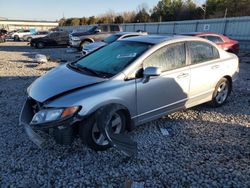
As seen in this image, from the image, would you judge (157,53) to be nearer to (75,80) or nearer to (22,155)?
(75,80)

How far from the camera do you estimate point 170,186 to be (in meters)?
2.84

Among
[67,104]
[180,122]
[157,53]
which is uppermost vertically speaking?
[157,53]

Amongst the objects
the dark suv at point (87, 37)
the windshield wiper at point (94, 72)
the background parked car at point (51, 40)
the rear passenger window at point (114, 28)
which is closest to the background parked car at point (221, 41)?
the dark suv at point (87, 37)

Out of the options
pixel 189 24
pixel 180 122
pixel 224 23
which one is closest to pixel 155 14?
pixel 189 24

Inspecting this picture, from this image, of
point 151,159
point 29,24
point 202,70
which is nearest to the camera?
point 151,159

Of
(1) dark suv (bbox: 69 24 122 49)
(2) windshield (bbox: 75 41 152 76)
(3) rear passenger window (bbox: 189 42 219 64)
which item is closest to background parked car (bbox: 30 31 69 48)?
(1) dark suv (bbox: 69 24 122 49)

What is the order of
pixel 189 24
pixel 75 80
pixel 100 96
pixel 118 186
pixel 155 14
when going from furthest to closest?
pixel 155 14 → pixel 189 24 → pixel 75 80 → pixel 100 96 → pixel 118 186

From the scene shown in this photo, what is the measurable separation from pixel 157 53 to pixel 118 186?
2218mm

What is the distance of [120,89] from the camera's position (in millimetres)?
3486

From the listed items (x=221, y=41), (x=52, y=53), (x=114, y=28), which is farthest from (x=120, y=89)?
(x=52, y=53)

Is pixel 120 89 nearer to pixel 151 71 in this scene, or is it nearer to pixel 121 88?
pixel 121 88

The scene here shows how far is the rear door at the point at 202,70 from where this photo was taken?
14.7ft

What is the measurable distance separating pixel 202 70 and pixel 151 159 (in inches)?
84.9

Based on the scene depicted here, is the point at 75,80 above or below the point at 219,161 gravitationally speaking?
above
